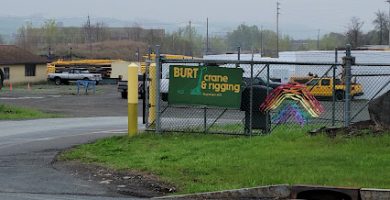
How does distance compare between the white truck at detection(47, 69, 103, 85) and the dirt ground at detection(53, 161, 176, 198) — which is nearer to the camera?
the dirt ground at detection(53, 161, 176, 198)

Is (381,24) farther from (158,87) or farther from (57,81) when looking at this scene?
(158,87)

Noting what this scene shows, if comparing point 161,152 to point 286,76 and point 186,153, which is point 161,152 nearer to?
point 186,153

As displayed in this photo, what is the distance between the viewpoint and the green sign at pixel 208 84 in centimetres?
1524

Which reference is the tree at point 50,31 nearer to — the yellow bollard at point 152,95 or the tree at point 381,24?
the tree at point 381,24

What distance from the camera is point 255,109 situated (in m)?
15.3

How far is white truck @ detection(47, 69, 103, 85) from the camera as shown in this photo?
74.2m

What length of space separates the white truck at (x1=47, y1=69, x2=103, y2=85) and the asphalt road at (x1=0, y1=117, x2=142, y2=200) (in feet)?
168

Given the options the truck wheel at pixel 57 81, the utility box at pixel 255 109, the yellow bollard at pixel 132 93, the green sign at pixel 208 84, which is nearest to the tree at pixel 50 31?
the truck wheel at pixel 57 81

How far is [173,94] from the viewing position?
15594 mm

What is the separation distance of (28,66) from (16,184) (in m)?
70.0

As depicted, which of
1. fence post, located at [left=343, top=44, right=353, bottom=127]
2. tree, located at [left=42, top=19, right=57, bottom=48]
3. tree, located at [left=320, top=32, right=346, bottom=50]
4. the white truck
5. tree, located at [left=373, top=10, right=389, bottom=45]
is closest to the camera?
fence post, located at [left=343, top=44, right=353, bottom=127]

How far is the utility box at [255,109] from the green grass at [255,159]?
3.69 feet

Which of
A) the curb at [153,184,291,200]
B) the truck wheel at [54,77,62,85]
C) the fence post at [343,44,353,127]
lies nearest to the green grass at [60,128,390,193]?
the curb at [153,184,291,200]

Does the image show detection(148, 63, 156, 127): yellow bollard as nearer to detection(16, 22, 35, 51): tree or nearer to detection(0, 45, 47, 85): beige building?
detection(0, 45, 47, 85): beige building
